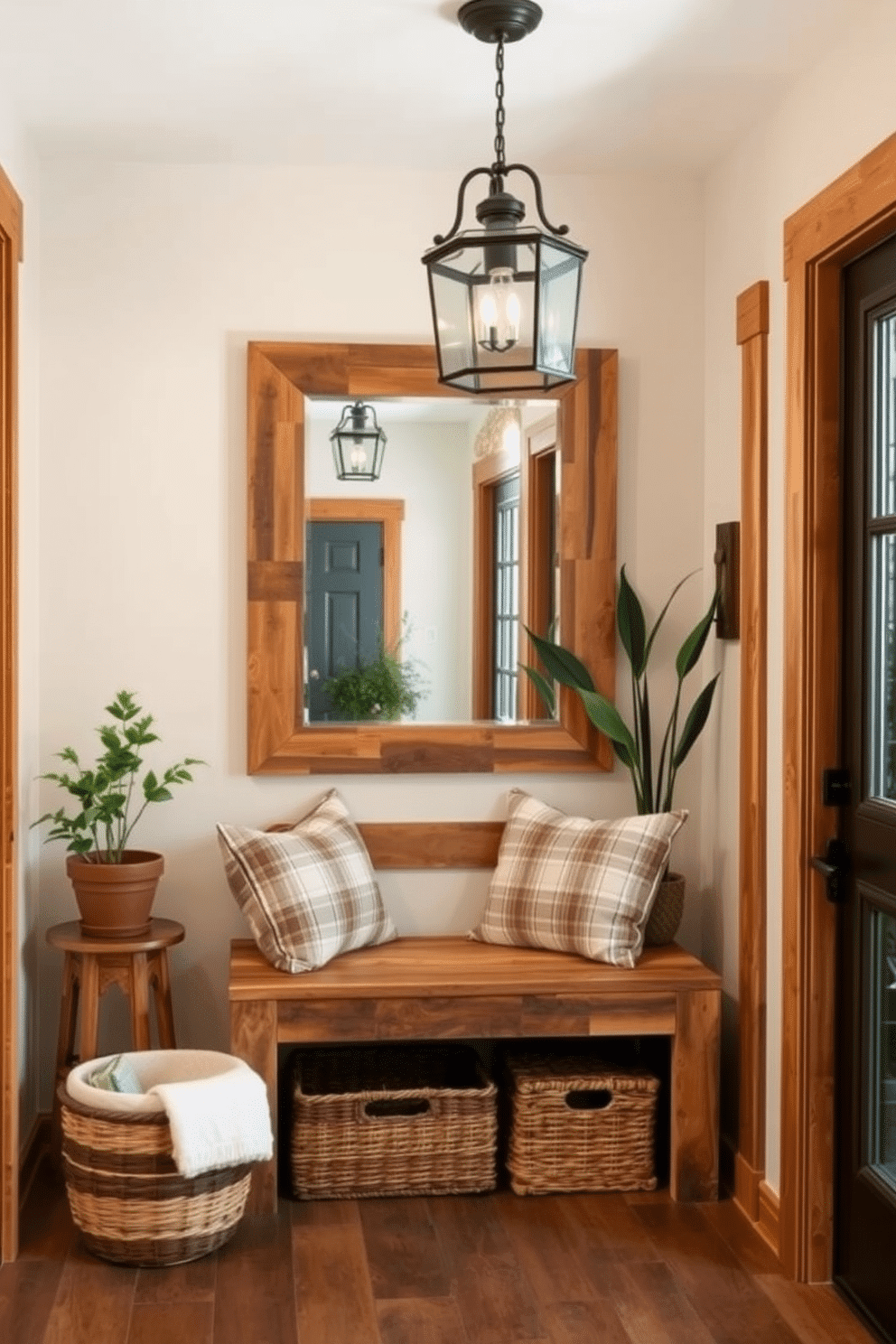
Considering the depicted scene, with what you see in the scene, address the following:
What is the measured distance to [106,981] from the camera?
3688mm

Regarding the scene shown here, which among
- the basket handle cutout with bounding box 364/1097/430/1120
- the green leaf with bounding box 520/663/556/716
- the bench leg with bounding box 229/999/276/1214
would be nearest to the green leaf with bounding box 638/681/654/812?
the green leaf with bounding box 520/663/556/716

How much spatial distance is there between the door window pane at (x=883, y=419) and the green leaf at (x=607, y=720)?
108cm

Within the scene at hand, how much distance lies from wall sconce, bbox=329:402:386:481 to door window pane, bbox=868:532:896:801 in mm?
1448

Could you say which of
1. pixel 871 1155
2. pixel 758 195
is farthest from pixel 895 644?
pixel 758 195

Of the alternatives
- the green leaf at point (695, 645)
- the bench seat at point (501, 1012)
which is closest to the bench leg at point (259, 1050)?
the bench seat at point (501, 1012)

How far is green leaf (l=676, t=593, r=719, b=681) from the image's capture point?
3877 millimetres

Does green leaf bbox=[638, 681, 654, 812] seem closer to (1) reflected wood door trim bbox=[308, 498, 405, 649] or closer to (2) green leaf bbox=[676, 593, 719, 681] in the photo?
(2) green leaf bbox=[676, 593, 719, 681]

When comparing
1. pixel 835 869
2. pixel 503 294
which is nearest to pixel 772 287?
pixel 503 294

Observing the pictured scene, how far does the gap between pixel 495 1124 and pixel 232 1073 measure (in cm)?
74

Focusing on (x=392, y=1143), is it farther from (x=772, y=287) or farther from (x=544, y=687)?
(x=772, y=287)

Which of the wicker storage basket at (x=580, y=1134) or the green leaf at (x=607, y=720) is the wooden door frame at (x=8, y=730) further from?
the green leaf at (x=607, y=720)

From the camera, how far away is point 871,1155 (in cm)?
308

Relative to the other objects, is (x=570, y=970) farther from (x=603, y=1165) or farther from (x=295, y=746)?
(x=295, y=746)

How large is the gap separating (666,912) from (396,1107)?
2.89 ft
